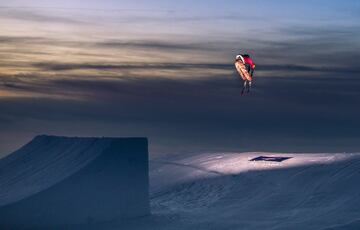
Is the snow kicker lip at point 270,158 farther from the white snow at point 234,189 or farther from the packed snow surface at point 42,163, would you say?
the packed snow surface at point 42,163

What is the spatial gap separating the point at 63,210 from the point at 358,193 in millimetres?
25567

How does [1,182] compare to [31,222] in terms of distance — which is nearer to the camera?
[31,222]

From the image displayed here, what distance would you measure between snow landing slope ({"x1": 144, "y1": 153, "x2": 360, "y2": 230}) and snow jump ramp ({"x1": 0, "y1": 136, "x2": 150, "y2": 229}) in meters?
3.32

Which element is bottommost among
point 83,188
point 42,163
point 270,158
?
point 83,188

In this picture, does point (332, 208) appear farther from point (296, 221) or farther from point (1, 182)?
point (1, 182)

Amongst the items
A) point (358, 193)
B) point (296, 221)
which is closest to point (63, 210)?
point (296, 221)

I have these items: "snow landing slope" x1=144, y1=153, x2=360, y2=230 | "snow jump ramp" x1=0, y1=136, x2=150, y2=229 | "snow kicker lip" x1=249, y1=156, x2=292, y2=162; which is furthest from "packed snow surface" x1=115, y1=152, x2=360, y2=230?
"snow jump ramp" x1=0, y1=136, x2=150, y2=229

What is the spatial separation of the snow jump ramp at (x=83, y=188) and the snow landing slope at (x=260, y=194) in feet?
10.9

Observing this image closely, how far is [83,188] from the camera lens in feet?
229

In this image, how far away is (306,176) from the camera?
2913 inches

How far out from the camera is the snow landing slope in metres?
65.8

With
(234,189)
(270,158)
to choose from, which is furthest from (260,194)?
(270,158)

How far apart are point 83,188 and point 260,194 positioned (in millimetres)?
16610

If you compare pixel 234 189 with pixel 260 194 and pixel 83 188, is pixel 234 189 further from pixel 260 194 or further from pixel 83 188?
pixel 83 188
